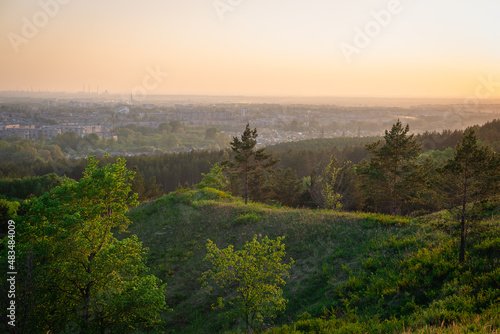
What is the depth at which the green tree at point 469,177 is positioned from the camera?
30.5 ft

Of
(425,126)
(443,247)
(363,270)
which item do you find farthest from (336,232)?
(425,126)

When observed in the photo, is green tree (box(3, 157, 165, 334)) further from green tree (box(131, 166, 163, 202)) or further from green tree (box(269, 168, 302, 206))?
green tree (box(131, 166, 163, 202))

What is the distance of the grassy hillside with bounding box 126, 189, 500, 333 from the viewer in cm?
792

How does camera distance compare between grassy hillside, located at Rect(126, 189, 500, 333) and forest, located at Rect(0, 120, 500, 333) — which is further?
forest, located at Rect(0, 120, 500, 333)

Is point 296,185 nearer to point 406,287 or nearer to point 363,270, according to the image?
point 363,270

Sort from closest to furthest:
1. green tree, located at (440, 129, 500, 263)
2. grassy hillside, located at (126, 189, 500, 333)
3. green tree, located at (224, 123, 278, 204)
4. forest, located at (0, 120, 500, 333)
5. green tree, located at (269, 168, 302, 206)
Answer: grassy hillside, located at (126, 189, 500, 333)
forest, located at (0, 120, 500, 333)
green tree, located at (440, 129, 500, 263)
green tree, located at (224, 123, 278, 204)
green tree, located at (269, 168, 302, 206)

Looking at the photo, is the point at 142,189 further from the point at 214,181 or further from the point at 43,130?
the point at 43,130

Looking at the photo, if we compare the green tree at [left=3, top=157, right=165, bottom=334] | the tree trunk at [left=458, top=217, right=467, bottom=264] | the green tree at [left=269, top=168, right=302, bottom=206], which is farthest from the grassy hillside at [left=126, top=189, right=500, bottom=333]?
the green tree at [left=269, top=168, right=302, bottom=206]

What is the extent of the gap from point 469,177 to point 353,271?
5741mm

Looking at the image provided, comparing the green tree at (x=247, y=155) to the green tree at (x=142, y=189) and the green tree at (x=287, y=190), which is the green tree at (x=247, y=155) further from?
the green tree at (x=142, y=189)

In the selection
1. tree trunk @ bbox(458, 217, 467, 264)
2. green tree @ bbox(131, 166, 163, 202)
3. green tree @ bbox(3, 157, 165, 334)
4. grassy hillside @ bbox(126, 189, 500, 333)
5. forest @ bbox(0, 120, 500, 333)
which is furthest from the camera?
green tree @ bbox(131, 166, 163, 202)

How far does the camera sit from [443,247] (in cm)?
1126

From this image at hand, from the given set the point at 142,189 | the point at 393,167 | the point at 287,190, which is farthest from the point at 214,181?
the point at 393,167

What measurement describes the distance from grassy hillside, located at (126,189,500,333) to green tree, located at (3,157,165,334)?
383cm
